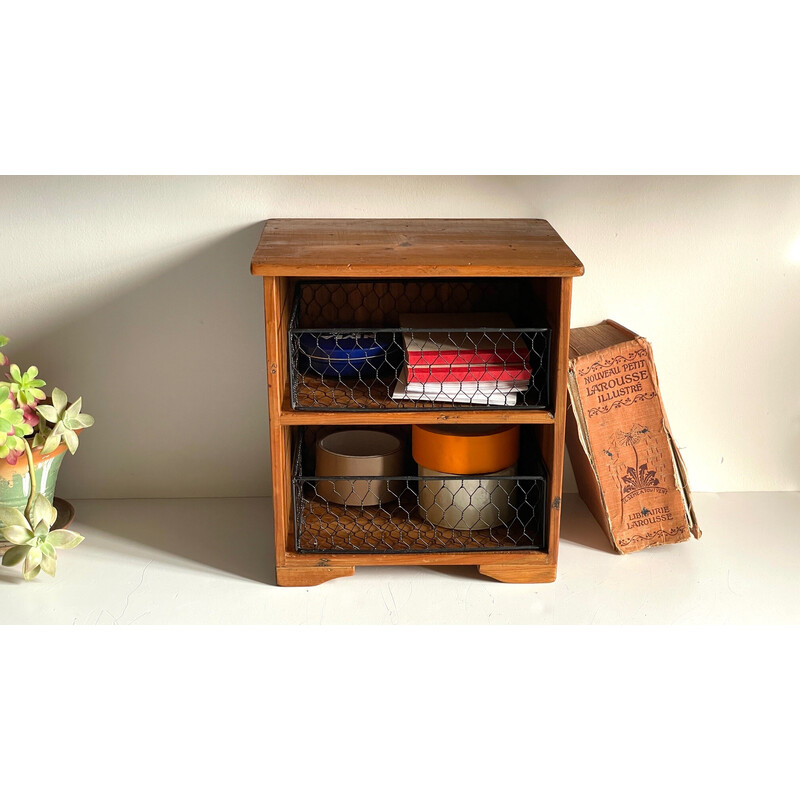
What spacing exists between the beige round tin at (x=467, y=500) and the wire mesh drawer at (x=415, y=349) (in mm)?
122

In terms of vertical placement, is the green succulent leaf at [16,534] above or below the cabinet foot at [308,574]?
above

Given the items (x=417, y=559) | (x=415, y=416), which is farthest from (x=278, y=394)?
(x=417, y=559)

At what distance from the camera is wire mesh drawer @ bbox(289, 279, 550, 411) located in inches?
45.3

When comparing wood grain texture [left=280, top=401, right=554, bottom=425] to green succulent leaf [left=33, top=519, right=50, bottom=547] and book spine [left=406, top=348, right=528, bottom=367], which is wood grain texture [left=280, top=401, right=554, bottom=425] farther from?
green succulent leaf [left=33, top=519, right=50, bottom=547]

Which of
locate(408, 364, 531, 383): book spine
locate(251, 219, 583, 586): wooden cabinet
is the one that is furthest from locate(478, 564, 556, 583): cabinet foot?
locate(408, 364, 531, 383): book spine

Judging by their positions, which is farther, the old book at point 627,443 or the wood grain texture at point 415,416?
the old book at point 627,443

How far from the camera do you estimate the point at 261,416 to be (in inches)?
55.3

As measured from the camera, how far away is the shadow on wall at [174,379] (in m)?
1.34

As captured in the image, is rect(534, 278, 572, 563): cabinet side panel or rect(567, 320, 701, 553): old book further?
rect(567, 320, 701, 553): old book

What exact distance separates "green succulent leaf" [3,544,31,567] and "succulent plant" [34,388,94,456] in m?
0.12

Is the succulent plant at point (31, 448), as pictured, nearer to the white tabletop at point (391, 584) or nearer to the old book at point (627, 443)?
the white tabletop at point (391, 584)

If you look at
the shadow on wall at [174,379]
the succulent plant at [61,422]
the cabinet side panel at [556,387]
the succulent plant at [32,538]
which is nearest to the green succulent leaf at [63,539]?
the succulent plant at [32,538]

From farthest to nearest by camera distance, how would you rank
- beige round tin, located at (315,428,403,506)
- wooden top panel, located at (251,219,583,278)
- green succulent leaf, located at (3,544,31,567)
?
beige round tin, located at (315,428,403,506)
green succulent leaf, located at (3,544,31,567)
wooden top panel, located at (251,219,583,278)
